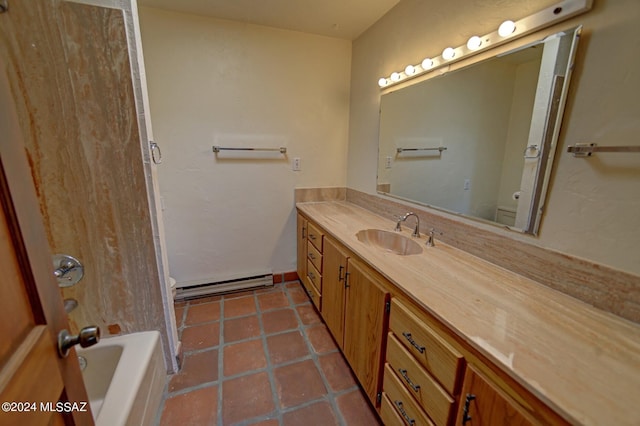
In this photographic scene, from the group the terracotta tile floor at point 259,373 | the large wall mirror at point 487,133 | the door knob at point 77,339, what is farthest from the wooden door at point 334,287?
the door knob at point 77,339

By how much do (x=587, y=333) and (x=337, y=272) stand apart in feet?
3.61

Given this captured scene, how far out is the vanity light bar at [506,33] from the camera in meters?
0.92

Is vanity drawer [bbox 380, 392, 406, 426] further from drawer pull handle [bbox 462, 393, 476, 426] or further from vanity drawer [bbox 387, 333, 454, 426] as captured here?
drawer pull handle [bbox 462, 393, 476, 426]

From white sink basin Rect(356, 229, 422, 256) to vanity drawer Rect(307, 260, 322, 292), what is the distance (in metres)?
0.49

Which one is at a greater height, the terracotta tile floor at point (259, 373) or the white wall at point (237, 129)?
the white wall at point (237, 129)

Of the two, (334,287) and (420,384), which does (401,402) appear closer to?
(420,384)

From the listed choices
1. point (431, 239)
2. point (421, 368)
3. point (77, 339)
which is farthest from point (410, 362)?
point (77, 339)

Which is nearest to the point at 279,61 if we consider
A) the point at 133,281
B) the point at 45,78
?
the point at 45,78

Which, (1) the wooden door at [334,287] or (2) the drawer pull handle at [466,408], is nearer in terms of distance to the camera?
(2) the drawer pull handle at [466,408]

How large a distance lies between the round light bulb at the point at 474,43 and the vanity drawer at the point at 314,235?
4.46 feet

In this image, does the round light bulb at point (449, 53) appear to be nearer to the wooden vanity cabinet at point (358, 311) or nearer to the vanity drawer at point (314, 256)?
the wooden vanity cabinet at point (358, 311)

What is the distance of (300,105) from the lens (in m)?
2.36

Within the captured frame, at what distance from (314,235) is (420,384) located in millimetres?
1255

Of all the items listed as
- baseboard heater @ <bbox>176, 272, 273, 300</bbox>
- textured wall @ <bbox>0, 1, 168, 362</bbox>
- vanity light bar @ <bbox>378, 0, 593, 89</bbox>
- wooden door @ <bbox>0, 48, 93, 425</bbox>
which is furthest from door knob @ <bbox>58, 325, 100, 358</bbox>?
baseboard heater @ <bbox>176, 272, 273, 300</bbox>
